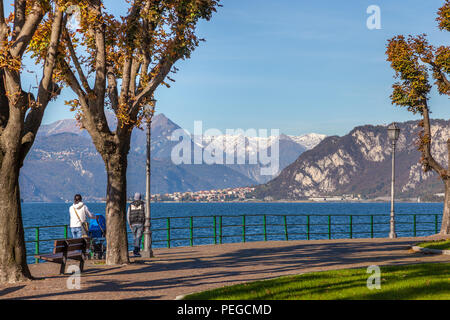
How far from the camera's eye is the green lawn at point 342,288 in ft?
38.3

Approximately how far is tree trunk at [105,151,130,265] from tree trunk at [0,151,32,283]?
4.10m

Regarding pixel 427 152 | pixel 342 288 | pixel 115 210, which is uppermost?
pixel 427 152

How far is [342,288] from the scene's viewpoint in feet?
41.1

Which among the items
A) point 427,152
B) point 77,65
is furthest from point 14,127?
point 427,152

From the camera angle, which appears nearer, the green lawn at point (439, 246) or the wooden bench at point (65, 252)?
the wooden bench at point (65, 252)

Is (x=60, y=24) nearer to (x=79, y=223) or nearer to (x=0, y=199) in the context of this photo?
(x=0, y=199)

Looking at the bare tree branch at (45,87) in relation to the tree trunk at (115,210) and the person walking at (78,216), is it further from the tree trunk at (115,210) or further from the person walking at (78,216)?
the person walking at (78,216)

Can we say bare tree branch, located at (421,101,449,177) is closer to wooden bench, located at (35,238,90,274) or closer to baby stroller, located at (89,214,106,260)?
baby stroller, located at (89,214,106,260)

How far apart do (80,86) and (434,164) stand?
19673 millimetres

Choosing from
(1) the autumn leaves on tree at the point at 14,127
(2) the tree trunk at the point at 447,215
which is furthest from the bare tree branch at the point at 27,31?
(2) the tree trunk at the point at 447,215

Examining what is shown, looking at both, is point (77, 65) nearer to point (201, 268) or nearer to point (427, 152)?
point (201, 268)

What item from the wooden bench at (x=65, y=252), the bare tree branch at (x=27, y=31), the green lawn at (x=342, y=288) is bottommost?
the green lawn at (x=342, y=288)

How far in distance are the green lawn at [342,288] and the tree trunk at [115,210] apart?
21.0 feet

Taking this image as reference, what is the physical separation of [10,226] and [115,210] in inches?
176
